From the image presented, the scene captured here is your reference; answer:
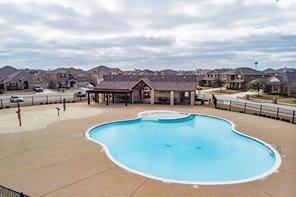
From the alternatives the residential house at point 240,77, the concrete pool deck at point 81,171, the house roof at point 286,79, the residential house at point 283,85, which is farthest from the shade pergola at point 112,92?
the residential house at point 240,77

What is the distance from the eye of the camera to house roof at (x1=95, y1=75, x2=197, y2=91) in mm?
36219

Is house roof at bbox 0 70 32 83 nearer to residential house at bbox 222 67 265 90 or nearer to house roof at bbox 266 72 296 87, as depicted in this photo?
residential house at bbox 222 67 265 90

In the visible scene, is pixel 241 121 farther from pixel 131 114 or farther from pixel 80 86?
pixel 80 86

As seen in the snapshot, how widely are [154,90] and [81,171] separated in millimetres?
24613

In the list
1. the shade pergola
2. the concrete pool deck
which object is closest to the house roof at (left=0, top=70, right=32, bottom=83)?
the shade pergola

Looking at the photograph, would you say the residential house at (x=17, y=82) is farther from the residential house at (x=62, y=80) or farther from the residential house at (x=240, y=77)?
the residential house at (x=240, y=77)

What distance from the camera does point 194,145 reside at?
19.5 metres

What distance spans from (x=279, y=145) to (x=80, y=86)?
6174 cm

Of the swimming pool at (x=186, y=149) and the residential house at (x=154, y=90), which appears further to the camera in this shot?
the residential house at (x=154, y=90)

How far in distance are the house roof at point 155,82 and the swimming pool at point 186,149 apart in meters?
8.69

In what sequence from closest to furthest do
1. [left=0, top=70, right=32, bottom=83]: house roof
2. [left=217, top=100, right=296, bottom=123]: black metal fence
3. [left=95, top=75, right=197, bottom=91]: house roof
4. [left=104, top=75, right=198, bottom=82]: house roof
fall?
1. [left=217, top=100, right=296, bottom=123]: black metal fence
2. [left=95, top=75, right=197, bottom=91]: house roof
3. [left=104, top=75, right=198, bottom=82]: house roof
4. [left=0, top=70, right=32, bottom=83]: house roof

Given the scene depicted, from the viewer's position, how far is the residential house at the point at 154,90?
118ft

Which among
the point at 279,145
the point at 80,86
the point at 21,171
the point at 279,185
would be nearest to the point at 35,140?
the point at 21,171

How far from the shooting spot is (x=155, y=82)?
126 feet
